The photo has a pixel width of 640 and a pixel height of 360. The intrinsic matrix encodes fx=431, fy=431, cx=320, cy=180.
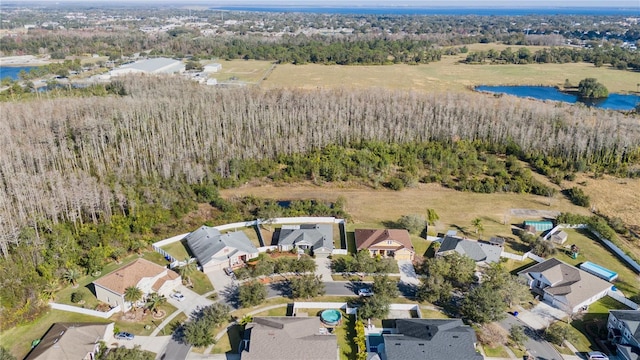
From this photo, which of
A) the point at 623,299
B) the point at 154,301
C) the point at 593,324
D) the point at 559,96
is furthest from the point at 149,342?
the point at 559,96

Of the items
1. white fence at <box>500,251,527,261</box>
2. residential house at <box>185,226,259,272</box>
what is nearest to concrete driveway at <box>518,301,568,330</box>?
white fence at <box>500,251,527,261</box>

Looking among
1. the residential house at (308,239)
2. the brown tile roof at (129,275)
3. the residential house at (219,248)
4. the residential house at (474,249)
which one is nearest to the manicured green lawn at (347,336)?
the residential house at (308,239)

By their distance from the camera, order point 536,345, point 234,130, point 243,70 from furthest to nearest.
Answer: point 243,70, point 234,130, point 536,345

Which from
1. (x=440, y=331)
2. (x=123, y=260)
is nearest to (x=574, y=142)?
(x=440, y=331)

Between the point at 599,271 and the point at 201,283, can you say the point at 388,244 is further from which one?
the point at 599,271

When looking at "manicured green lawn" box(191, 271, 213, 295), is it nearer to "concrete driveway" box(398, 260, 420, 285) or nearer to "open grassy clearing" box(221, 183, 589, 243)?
"open grassy clearing" box(221, 183, 589, 243)

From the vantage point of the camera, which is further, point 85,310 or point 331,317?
point 85,310

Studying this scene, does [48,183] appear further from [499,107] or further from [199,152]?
[499,107]

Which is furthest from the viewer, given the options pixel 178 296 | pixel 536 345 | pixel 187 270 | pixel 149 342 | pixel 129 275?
pixel 187 270
